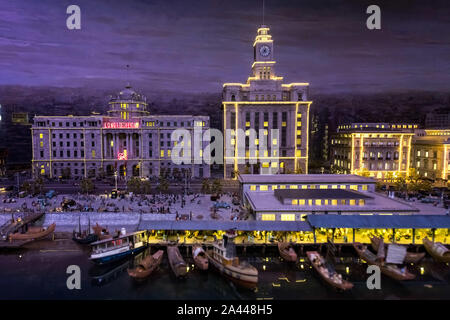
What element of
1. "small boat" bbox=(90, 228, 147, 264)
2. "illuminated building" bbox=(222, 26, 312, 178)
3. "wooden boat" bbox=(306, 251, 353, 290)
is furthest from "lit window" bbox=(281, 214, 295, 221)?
"illuminated building" bbox=(222, 26, 312, 178)

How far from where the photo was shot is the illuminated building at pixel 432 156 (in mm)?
99188

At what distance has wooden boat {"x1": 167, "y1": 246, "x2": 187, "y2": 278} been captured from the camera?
4325cm

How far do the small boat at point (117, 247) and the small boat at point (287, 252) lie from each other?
2147 centimetres

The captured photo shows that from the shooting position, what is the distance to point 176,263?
44.2m

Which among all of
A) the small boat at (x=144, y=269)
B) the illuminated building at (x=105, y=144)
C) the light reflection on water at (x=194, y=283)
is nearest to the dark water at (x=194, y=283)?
the light reflection on water at (x=194, y=283)

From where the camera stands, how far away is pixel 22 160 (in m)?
150

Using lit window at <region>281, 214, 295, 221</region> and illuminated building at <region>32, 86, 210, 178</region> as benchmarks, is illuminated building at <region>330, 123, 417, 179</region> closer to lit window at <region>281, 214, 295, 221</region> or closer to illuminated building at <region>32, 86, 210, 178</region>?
illuminated building at <region>32, 86, 210, 178</region>

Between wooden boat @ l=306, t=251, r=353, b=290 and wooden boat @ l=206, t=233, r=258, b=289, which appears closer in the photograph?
wooden boat @ l=306, t=251, r=353, b=290

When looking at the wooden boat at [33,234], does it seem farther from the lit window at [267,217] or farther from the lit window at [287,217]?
the lit window at [287,217]

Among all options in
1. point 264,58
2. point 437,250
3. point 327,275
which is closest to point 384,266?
point 327,275

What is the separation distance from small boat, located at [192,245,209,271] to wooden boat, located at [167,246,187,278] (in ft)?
7.17

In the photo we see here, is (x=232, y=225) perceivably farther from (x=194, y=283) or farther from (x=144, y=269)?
(x=144, y=269)

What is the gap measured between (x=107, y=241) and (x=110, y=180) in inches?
2412

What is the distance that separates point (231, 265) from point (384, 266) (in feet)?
68.9
